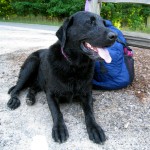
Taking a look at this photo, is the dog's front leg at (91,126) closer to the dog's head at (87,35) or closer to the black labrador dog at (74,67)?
the black labrador dog at (74,67)

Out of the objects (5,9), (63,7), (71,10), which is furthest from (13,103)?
(5,9)

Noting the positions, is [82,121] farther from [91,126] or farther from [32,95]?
[32,95]

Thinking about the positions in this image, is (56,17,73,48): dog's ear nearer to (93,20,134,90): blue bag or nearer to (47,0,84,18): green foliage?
(93,20,134,90): blue bag

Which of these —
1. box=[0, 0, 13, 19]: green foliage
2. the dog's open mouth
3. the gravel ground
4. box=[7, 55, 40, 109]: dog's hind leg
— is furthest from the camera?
box=[0, 0, 13, 19]: green foliage

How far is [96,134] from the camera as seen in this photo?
128 inches

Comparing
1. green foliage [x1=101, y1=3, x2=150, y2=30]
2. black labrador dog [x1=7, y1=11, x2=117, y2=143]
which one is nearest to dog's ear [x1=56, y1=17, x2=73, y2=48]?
black labrador dog [x1=7, y1=11, x2=117, y2=143]

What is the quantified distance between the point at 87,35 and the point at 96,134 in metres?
1.06

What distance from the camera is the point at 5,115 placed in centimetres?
375

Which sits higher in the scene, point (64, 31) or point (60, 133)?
point (64, 31)

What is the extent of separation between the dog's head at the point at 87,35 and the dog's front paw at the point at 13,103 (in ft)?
3.30

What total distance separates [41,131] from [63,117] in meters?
0.39

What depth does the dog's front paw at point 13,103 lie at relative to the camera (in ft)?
12.8

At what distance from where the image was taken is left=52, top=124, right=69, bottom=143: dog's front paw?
10.5 ft

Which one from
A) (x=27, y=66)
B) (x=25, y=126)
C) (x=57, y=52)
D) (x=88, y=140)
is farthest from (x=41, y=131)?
(x=27, y=66)
